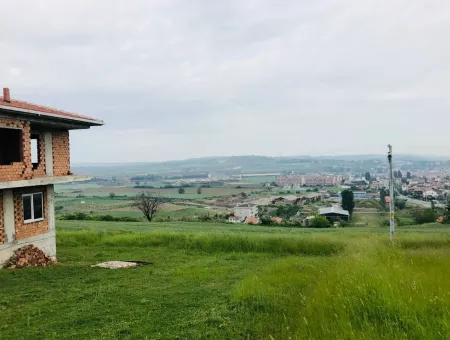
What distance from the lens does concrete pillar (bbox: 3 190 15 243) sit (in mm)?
16375

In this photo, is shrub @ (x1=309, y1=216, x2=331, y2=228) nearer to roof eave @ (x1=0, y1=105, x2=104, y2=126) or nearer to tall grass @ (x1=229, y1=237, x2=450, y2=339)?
roof eave @ (x1=0, y1=105, x2=104, y2=126)

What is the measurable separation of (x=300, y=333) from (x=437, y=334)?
1.96 m

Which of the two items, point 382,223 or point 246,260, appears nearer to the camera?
point 246,260

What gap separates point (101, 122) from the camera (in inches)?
776

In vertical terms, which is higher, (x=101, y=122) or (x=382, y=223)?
(x=101, y=122)

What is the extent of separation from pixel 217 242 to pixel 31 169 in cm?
940

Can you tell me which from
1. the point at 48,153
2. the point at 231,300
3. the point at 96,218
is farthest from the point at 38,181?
the point at 96,218

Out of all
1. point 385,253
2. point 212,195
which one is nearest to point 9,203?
point 385,253

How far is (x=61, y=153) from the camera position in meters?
19.4

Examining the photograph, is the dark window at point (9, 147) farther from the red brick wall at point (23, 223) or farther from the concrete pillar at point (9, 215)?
the concrete pillar at point (9, 215)

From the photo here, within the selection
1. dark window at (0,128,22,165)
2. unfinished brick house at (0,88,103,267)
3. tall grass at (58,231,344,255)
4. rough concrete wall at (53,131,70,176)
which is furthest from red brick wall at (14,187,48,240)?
tall grass at (58,231,344,255)

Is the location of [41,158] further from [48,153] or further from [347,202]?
[347,202]

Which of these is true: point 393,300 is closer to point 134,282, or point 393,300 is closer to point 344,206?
point 134,282

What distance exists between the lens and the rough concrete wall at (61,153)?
18969mm
